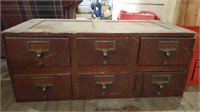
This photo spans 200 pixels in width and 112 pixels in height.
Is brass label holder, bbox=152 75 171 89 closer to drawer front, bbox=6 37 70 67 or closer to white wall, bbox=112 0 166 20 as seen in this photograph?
drawer front, bbox=6 37 70 67

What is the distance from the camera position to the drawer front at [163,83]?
3.42 feet

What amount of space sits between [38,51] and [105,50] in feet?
1.17

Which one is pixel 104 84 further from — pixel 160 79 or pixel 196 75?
pixel 196 75

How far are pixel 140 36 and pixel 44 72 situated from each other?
1.89 ft

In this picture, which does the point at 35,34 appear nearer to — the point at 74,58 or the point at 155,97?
the point at 74,58

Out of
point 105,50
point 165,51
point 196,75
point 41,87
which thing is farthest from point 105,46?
point 196,75

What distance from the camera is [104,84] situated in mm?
1019

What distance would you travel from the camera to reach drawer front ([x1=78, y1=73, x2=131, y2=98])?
39.9 inches

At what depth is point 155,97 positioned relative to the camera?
3.66 feet

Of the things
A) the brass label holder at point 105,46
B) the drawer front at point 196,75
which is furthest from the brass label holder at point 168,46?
the drawer front at point 196,75

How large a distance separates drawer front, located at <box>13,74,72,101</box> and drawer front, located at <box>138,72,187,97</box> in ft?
1.55

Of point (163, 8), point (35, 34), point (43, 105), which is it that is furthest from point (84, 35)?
point (163, 8)

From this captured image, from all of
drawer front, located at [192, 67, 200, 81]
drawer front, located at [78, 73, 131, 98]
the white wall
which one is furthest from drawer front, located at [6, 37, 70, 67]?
the white wall

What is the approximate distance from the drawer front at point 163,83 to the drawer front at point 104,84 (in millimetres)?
113
